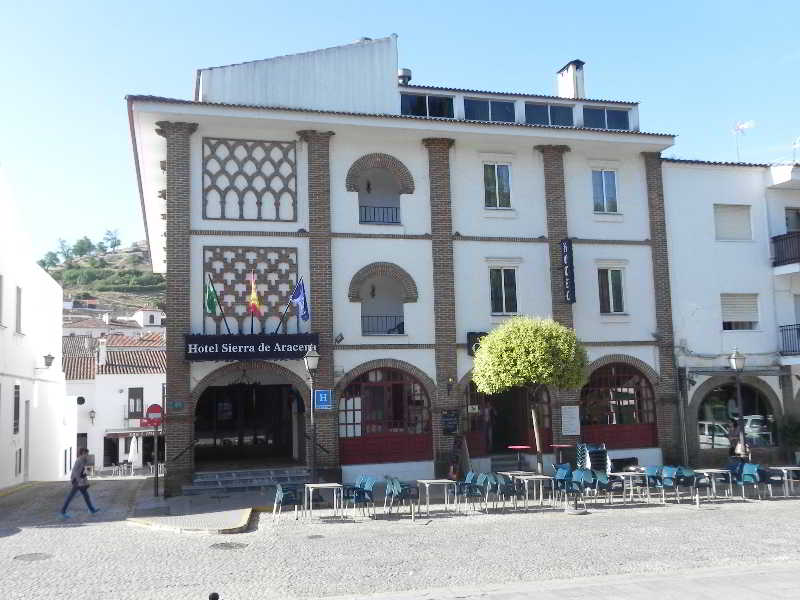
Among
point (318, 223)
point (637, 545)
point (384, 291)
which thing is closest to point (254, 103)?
point (318, 223)

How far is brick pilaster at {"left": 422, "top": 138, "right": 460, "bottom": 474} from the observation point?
2053 cm

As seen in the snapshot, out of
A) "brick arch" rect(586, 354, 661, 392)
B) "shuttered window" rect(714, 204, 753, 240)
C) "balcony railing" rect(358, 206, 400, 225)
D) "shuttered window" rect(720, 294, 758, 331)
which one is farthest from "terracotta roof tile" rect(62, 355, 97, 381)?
"shuttered window" rect(714, 204, 753, 240)

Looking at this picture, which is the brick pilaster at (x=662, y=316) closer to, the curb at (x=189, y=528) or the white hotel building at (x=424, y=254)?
the white hotel building at (x=424, y=254)

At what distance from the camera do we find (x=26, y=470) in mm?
26984

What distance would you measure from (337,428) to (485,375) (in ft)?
14.5

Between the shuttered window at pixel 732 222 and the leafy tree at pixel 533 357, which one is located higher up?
the shuttered window at pixel 732 222

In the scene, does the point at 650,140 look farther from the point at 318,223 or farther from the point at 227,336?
the point at 227,336

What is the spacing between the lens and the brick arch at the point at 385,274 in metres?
20.4

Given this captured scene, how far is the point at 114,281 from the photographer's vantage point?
150 meters

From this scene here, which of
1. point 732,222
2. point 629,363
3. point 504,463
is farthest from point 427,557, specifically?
point 732,222

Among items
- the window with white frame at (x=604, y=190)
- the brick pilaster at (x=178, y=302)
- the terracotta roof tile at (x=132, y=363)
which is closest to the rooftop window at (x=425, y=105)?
the window with white frame at (x=604, y=190)

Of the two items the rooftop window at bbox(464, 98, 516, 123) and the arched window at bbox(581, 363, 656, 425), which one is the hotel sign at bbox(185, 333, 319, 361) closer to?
the arched window at bbox(581, 363, 656, 425)

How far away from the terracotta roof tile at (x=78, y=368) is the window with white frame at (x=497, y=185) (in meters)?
36.2

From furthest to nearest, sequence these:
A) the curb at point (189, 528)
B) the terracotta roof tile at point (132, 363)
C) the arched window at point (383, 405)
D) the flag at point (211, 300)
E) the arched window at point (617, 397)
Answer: the terracotta roof tile at point (132, 363) < the arched window at point (617, 397) < the arched window at point (383, 405) < the flag at point (211, 300) < the curb at point (189, 528)
